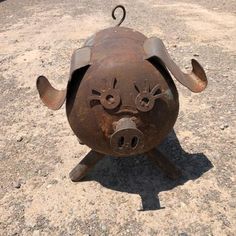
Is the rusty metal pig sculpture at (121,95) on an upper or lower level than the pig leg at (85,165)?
upper

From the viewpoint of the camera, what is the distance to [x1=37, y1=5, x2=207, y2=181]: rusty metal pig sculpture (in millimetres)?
2781

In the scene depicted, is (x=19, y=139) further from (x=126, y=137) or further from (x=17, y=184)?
(x=126, y=137)

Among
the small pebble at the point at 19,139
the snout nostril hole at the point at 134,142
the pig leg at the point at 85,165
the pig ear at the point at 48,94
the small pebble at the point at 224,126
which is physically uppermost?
the pig ear at the point at 48,94

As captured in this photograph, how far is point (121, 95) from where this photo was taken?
2.79 m

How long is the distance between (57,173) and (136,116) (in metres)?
1.25

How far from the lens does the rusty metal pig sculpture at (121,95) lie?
2.78 m

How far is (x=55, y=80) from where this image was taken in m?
5.32

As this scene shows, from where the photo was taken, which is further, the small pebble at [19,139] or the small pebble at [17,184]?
the small pebble at [19,139]

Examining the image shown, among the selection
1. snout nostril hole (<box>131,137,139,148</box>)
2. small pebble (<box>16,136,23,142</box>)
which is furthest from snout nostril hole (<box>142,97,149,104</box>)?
small pebble (<box>16,136,23,142</box>)

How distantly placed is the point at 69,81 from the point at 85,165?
0.90 m

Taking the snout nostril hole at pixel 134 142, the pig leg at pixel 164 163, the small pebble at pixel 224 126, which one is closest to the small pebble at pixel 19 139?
the pig leg at pixel 164 163

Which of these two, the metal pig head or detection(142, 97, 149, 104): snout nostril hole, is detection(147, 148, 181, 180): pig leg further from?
the metal pig head

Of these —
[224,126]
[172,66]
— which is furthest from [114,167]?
[224,126]

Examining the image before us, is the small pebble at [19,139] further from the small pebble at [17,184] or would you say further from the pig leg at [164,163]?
the pig leg at [164,163]
